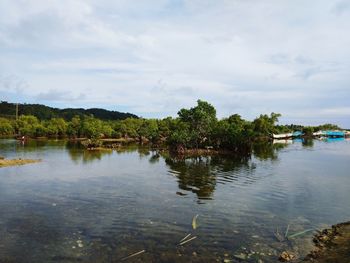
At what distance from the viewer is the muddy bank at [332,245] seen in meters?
16.2

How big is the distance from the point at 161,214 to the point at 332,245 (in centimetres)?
1102

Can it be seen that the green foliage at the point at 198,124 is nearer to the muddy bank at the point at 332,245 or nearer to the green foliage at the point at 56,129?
the muddy bank at the point at 332,245

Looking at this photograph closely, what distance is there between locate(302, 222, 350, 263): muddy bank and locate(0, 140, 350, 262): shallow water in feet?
2.78

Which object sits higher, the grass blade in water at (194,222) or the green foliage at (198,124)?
the green foliage at (198,124)

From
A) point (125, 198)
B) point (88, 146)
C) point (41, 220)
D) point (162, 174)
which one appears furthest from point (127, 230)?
point (88, 146)

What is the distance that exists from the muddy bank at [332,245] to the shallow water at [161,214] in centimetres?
85

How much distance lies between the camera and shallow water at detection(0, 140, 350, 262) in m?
17.2

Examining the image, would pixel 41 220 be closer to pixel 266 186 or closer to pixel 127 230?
pixel 127 230

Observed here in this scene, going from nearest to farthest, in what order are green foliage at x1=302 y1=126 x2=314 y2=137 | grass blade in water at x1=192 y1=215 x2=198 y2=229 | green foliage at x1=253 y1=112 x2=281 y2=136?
grass blade in water at x1=192 y1=215 x2=198 y2=229
green foliage at x1=253 y1=112 x2=281 y2=136
green foliage at x1=302 y1=126 x2=314 y2=137

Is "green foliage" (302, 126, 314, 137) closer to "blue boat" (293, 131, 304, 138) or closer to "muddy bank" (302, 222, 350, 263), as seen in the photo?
"blue boat" (293, 131, 304, 138)

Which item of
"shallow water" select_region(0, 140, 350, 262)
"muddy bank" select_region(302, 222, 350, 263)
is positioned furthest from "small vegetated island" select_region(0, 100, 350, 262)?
"shallow water" select_region(0, 140, 350, 262)

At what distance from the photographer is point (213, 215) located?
2369 cm

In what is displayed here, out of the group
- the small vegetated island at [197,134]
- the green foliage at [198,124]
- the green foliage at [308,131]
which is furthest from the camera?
the green foliage at [308,131]

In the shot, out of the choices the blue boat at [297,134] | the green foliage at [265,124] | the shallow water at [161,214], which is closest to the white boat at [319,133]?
the blue boat at [297,134]
